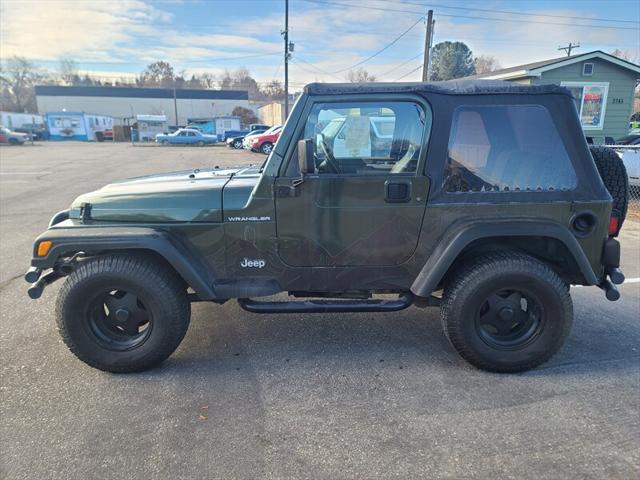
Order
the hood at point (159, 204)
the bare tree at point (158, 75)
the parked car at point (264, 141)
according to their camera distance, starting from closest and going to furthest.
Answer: the hood at point (159, 204) → the parked car at point (264, 141) → the bare tree at point (158, 75)

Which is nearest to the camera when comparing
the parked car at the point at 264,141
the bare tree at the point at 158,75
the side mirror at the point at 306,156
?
the side mirror at the point at 306,156

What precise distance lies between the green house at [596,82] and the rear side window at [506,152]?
46.7 ft

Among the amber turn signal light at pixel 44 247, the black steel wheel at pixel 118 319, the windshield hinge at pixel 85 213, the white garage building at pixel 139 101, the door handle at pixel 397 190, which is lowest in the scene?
the black steel wheel at pixel 118 319

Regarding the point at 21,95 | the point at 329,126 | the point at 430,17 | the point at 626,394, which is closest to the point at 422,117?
the point at 329,126

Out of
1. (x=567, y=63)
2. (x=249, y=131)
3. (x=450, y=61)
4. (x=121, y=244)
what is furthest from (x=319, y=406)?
(x=450, y=61)

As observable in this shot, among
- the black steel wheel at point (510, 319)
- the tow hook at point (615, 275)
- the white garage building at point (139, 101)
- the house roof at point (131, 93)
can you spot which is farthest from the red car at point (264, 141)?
the house roof at point (131, 93)

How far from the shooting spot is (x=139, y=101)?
2813 inches

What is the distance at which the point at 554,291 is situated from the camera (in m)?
2.95

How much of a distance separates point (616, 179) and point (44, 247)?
4143 mm

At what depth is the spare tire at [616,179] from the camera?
321 centimetres

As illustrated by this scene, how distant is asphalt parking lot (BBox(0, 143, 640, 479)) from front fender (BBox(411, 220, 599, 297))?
777mm

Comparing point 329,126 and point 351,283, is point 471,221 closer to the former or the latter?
point 351,283

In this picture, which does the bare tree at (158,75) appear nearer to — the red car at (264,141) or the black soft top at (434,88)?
the red car at (264,141)

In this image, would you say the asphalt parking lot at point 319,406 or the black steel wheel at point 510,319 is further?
the black steel wheel at point 510,319
